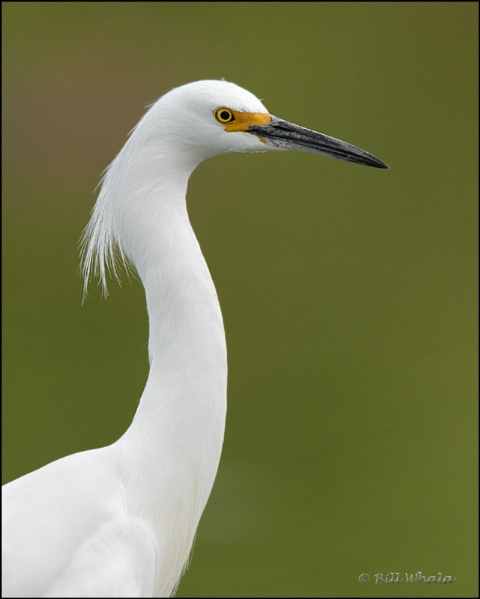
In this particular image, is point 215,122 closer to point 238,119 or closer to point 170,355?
point 238,119

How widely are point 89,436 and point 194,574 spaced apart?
0.78 meters

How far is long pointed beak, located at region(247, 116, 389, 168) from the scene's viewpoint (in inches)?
61.7

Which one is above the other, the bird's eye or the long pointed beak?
the bird's eye

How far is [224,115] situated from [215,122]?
2 cm

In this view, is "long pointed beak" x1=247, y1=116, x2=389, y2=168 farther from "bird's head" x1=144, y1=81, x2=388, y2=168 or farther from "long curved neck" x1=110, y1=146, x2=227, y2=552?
"long curved neck" x1=110, y1=146, x2=227, y2=552

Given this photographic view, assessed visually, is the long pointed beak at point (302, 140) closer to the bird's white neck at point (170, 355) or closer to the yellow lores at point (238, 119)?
the yellow lores at point (238, 119)

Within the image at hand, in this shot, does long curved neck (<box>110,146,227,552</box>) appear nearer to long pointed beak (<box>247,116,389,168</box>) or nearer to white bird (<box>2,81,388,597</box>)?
white bird (<box>2,81,388,597</box>)

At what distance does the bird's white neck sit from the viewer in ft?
4.89

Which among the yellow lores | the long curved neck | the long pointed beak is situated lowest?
the long curved neck

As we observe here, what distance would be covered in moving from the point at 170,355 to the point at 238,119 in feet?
1.11

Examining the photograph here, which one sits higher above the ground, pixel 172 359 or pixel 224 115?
pixel 224 115

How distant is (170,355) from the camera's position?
1.50 m

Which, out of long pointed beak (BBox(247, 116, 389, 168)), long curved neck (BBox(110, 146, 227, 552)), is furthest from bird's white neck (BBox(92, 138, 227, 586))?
long pointed beak (BBox(247, 116, 389, 168))

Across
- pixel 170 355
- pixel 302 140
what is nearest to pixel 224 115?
pixel 302 140
